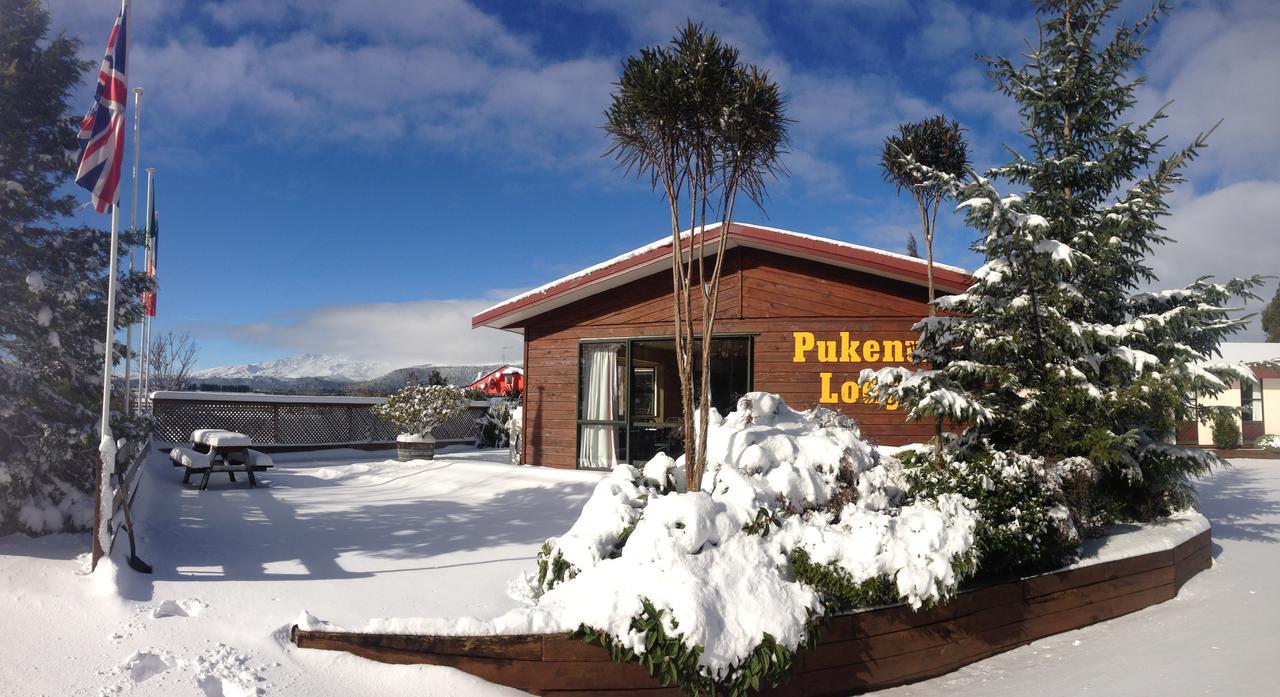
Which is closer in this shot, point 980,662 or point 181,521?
point 980,662

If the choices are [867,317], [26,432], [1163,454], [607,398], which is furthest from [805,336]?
[26,432]

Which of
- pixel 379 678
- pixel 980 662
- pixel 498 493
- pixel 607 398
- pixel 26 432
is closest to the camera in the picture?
pixel 379 678

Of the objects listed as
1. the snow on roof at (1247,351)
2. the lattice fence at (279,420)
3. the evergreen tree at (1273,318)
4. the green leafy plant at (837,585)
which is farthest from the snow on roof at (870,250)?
the evergreen tree at (1273,318)

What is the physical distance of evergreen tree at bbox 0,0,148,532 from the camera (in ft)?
17.0

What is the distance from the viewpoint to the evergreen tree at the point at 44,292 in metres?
5.19

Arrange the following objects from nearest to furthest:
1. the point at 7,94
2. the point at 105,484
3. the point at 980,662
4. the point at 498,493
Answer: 1. the point at 105,484
2. the point at 980,662
3. the point at 7,94
4. the point at 498,493

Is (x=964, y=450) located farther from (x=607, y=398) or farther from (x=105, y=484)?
(x=105, y=484)

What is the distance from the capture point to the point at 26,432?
5207 mm

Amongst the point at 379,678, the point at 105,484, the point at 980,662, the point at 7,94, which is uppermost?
the point at 7,94

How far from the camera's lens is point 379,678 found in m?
3.46

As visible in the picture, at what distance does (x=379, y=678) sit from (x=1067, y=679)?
147 inches

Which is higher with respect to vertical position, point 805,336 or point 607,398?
point 805,336

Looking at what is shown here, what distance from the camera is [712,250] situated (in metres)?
9.11

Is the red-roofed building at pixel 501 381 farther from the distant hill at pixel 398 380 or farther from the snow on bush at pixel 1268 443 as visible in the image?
the snow on bush at pixel 1268 443
